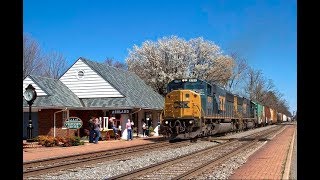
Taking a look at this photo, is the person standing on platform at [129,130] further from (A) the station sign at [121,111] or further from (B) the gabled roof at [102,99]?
(B) the gabled roof at [102,99]

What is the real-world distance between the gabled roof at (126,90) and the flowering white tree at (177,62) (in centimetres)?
2220

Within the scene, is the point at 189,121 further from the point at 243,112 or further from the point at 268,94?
the point at 268,94

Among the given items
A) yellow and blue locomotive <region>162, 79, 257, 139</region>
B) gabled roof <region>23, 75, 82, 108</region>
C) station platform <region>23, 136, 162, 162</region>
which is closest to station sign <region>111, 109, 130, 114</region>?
gabled roof <region>23, 75, 82, 108</region>

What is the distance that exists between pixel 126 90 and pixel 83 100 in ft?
12.4

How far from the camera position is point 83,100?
33906mm

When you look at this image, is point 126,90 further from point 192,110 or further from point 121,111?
point 192,110

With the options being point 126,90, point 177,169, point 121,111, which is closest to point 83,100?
point 126,90

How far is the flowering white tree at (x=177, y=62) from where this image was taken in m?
65.2

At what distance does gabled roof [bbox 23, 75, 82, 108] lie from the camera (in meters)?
28.6

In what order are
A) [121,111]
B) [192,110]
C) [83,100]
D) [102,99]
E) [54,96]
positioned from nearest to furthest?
[192,110]
[54,96]
[121,111]
[102,99]
[83,100]

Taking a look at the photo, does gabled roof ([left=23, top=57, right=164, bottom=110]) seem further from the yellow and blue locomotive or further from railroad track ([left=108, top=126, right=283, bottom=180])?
railroad track ([left=108, top=126, right=283, bottom=180])

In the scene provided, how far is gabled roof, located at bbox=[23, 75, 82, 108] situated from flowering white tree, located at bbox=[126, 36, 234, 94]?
31333 mm

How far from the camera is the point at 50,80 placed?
1326 inches
